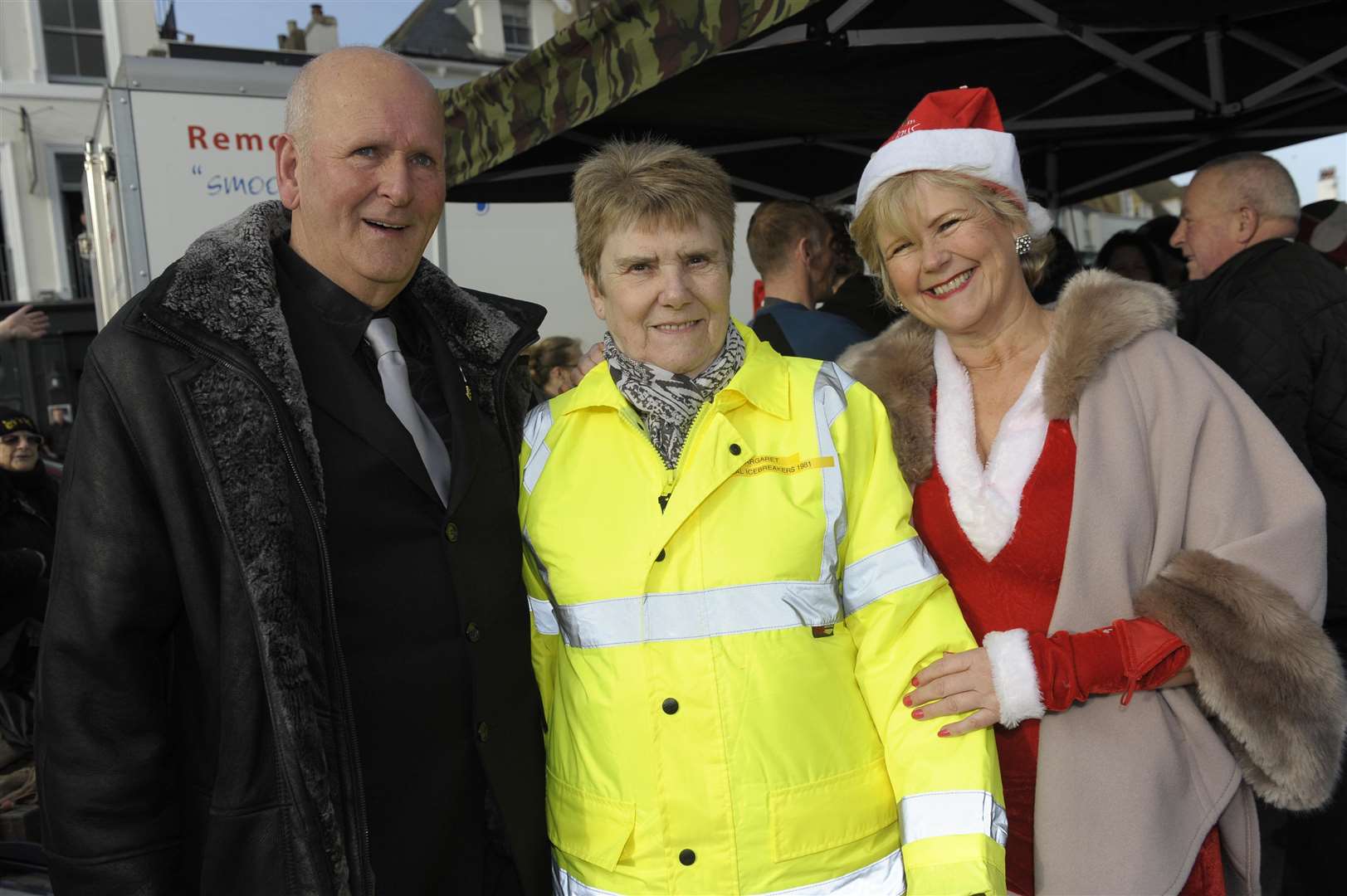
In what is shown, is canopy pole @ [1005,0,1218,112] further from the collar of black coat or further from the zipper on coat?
the zipper on coat

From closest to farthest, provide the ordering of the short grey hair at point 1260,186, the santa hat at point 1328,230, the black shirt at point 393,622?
the black shirt at point 393,622 → the short grey hair at point 1260,186 → the santa hat at point 1328,230

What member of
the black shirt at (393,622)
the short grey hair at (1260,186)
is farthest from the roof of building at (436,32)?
the black shirt at (393,622)

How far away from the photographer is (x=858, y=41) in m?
2.96

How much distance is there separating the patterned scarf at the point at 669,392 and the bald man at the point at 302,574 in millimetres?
328

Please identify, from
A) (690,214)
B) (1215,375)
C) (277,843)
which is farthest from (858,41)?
(277,843)

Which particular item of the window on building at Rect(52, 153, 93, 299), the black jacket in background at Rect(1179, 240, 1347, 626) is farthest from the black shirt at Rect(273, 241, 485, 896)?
the window on building at Rect(52, 153, 93, 299)

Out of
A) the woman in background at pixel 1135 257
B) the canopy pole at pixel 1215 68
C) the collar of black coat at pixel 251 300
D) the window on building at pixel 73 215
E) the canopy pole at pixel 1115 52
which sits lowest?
the collar of black coat at pixel 251 300

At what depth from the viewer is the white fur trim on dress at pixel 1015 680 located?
66.9 inches

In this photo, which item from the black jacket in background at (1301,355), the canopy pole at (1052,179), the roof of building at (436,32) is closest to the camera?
the black jacket in background at (1301,355)

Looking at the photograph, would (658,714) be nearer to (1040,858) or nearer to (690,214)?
(1040,858)

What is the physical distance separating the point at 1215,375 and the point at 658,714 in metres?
1.22

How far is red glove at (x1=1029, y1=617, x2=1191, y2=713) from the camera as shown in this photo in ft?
5.61

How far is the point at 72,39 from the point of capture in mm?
16141

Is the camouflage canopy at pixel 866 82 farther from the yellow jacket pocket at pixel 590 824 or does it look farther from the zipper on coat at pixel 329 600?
the yellow jacket pocket at pixel 590 824
